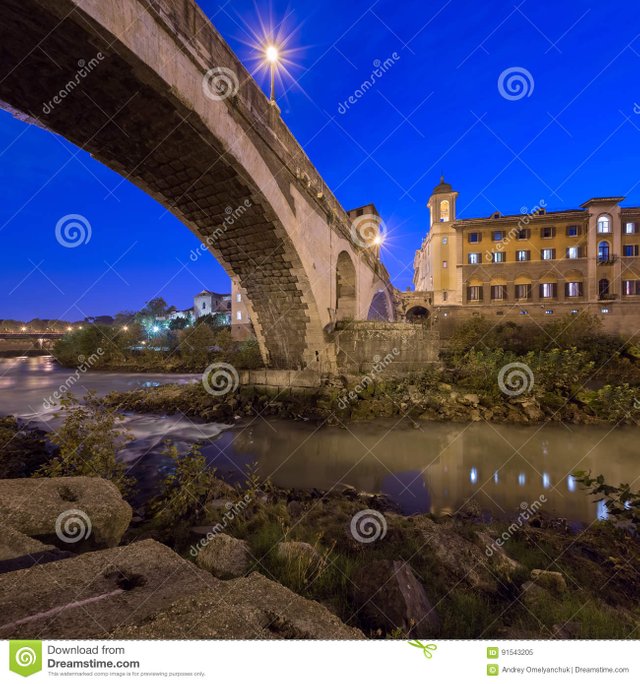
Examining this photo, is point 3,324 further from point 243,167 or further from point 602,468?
point 602,468

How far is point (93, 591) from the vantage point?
5.64 ft

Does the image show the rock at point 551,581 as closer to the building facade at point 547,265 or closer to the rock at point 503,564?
the rock at point 503,564

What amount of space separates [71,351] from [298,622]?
116 ft

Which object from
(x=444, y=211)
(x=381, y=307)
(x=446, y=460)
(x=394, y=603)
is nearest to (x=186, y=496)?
(x=394, y=603)

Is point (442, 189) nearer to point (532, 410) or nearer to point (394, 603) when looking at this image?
point (532, 410)

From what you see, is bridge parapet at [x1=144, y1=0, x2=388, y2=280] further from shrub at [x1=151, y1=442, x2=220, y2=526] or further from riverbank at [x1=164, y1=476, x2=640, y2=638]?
riverbank at [x1=164, y1=476, x2=640, y2=638]

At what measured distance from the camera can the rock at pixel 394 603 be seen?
6.36 feet

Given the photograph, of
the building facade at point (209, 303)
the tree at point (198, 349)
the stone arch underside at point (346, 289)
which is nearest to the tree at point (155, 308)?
the building facade at point (209, 303)

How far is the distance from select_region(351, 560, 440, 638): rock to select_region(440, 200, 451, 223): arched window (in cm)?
3769

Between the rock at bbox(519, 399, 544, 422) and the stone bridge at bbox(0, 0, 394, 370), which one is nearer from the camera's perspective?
the stone bridge at bbox(0, 0, 394, 370)

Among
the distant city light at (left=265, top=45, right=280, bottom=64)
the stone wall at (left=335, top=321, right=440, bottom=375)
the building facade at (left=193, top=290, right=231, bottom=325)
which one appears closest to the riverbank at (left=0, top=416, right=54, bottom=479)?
the stone wall at (left=335, top=321, right=440, bottom=375)

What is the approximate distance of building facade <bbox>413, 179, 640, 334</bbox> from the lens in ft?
96.6

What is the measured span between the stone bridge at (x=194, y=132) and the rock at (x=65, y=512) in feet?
15.9

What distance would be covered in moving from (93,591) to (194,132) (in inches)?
261
